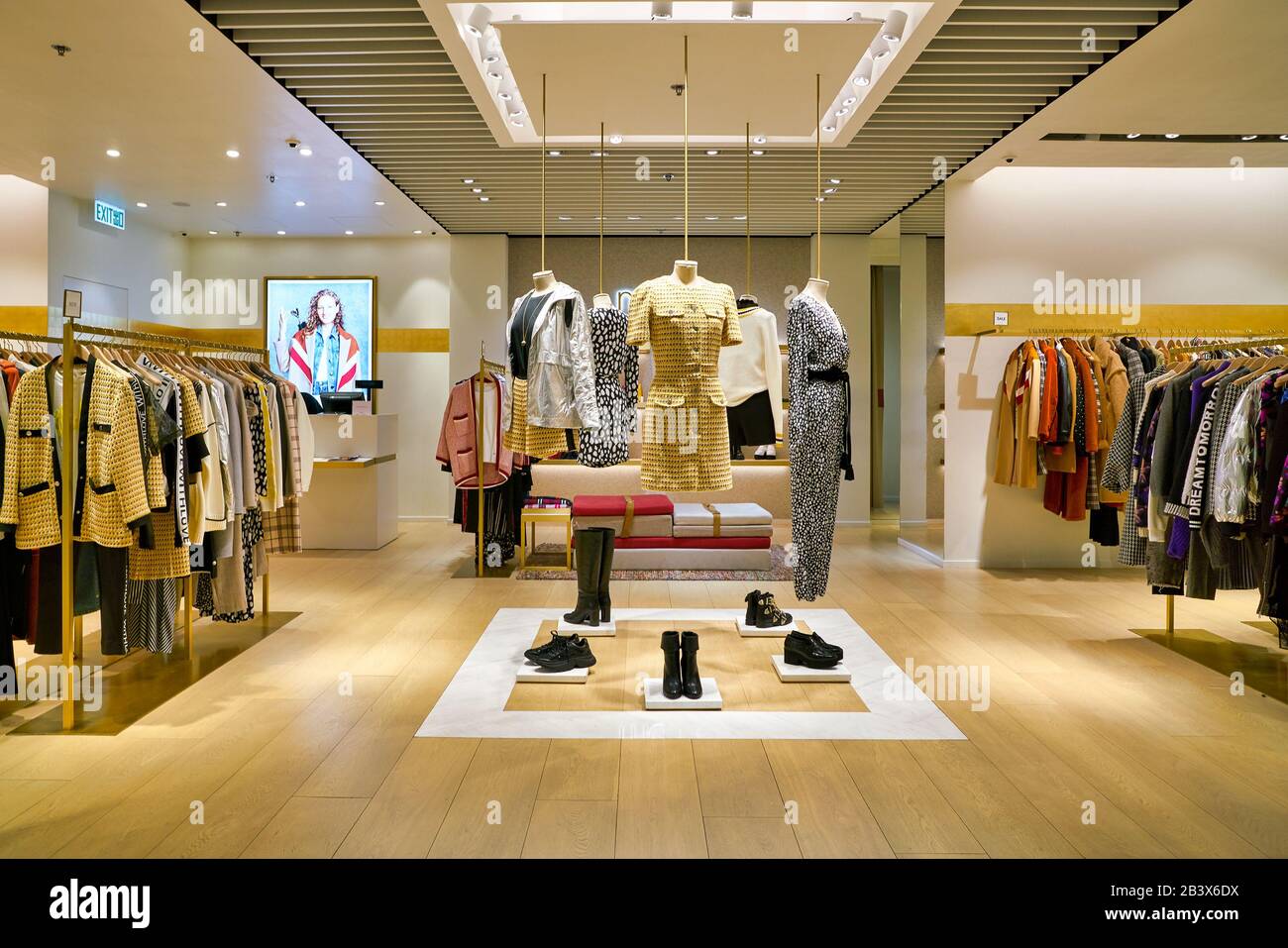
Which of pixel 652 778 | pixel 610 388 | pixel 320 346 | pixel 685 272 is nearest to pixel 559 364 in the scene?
pixel 610 388

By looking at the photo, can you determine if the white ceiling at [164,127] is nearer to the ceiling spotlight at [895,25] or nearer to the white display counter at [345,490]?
the white display counter at [345,490]

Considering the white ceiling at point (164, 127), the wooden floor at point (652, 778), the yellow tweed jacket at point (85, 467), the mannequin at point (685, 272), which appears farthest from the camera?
the white ceiling at point (164, 127)

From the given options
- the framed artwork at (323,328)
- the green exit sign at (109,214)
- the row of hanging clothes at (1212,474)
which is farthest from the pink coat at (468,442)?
the row of hanging clothes at (1212,474)

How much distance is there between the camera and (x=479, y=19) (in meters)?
4.45

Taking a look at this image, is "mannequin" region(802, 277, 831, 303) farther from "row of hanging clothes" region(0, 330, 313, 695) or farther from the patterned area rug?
the patterned area rug

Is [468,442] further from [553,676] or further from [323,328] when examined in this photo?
[323,328]

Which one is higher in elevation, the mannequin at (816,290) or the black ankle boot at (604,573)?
the mannequin at (816,290)

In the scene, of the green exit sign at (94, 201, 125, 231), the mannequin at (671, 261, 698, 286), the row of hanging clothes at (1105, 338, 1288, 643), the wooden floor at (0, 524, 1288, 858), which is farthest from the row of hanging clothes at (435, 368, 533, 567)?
the row of hanging clothes at (1105, 338, 1288, 643)

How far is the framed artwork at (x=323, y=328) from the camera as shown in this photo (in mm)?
10180

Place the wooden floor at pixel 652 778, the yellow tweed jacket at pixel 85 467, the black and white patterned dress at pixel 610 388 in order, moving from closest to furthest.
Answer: the wooden floor at pixel 652 778, the yellow tweed jacket at pixel 85 467, the black and white patterned dress at pixel 610 388

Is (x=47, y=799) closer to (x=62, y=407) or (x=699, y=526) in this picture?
(x=62, y=407)

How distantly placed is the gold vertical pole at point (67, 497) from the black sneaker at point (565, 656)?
186cm

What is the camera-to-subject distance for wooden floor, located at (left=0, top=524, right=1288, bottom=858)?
265 centimetres

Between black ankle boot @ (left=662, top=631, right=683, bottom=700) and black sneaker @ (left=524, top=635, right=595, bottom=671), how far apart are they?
0.48m
